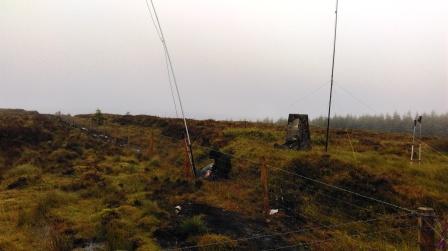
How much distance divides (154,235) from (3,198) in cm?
630

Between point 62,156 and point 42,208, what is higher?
point 62,156

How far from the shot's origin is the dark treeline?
4350 centimetres

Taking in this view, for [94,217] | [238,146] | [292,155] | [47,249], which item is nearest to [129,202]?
[94,217]

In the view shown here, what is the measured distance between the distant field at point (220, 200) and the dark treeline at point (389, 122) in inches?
920

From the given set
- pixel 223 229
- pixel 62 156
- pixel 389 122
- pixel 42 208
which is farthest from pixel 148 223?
pixel 389 122

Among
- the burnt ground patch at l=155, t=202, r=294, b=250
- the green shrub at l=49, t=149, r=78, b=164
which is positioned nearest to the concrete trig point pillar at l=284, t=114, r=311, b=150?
the burnt ground patch at l=155, t=202, r=294, b=250

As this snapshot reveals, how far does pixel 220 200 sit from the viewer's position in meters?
14.0

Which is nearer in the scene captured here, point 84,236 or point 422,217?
point 422,217

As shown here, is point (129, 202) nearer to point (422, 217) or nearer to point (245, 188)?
point (245, 188)

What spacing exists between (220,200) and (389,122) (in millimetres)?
40953

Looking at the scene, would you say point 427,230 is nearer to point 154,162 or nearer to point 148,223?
point 148,223

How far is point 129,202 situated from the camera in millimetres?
13328

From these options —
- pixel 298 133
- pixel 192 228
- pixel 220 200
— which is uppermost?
pixel 298 133

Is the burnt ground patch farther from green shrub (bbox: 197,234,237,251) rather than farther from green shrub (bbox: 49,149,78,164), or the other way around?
green shrub (bbox: 49,149,78,164)
